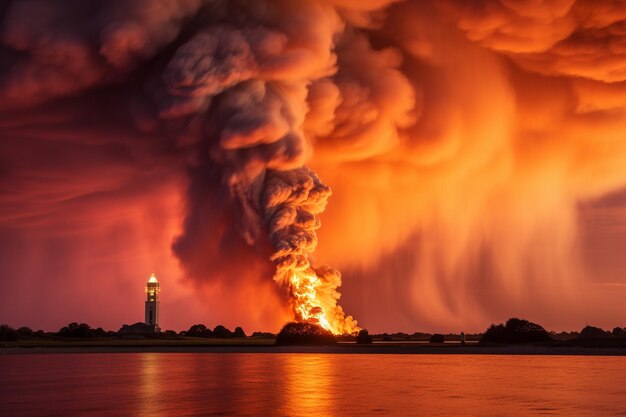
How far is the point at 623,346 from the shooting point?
77562mm

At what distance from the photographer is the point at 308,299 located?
341 ft

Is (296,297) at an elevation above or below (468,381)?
above

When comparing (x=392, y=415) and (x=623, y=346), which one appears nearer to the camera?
(x=392, y=415)

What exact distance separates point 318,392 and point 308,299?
72.2 metres

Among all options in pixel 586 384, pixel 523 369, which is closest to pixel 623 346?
pixel 523 369

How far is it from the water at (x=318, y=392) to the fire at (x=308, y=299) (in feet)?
177

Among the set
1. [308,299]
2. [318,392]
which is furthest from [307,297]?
[318,392]

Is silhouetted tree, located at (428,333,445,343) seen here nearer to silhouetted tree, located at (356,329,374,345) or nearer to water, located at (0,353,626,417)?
silhouetted tree, located at (356,329,374,345)

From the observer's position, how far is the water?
25.5 m

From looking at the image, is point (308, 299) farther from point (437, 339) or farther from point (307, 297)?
point (437, 339)

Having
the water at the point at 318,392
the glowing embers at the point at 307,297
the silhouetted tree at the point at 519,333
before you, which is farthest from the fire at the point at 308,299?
the water at the point at 318,392

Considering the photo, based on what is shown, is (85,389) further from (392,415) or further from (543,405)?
(543,405)

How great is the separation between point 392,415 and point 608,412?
7.19 meters

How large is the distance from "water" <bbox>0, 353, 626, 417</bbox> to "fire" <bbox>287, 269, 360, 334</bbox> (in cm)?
5405
